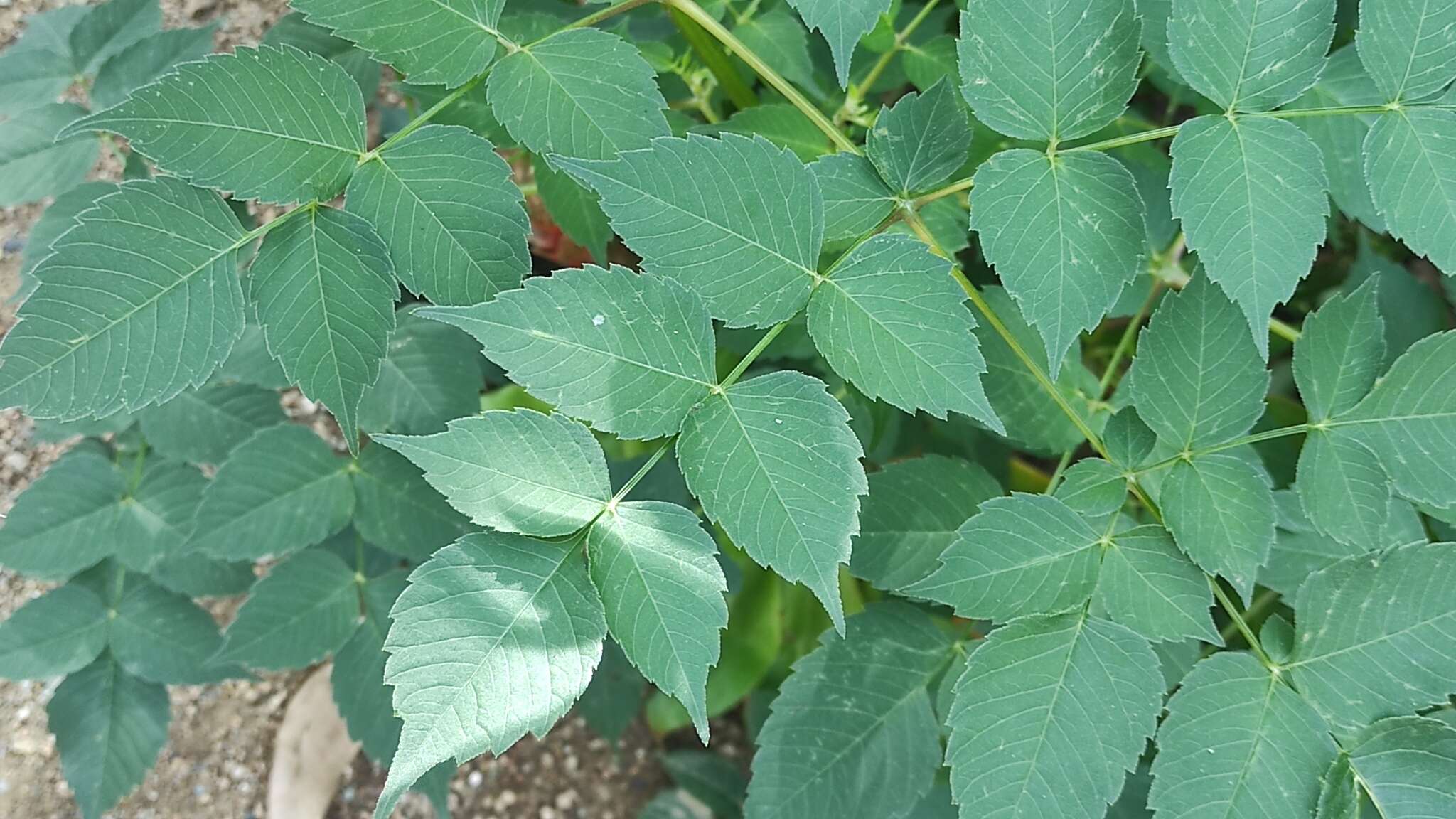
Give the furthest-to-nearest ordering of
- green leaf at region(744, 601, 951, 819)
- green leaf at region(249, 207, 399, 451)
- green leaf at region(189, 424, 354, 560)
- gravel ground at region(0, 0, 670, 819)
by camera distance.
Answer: gravel ground at region(0, 0, 670, 819) < green leaf at region(189, 424, 354, 560) < green leaf at region(744, 601, 951, 819) < green leaf at region(249, 207, 399, 451)

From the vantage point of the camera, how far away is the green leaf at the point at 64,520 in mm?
1336

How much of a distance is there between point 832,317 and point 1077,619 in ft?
1.22

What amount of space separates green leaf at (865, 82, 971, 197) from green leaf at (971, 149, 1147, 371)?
66mm

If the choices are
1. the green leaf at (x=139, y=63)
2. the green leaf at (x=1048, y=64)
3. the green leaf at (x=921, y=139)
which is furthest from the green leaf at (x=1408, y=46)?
the green leaf at (x=139, y=63)

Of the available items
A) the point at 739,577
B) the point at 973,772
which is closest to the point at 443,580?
the point at 973,772

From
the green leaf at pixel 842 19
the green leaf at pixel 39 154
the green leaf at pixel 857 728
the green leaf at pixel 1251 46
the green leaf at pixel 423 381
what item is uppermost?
the green leaf at pixel 1251 46

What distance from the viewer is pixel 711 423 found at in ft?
2.88

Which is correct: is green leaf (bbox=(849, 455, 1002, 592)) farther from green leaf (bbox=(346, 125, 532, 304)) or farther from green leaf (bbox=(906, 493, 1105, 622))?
green leaf (bbox=(346, 125, 532, 304))

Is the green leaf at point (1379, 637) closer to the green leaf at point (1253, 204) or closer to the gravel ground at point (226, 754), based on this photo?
the green leaf at point (1253, 204)

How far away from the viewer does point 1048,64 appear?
926 millimetres

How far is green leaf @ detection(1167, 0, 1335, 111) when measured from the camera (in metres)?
0.91

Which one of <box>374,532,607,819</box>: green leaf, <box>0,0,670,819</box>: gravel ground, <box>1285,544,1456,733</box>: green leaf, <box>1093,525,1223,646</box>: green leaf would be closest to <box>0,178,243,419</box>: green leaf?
<box>374,532,607,819</box>: green leaf

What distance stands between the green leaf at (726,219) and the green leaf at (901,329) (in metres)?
0.04

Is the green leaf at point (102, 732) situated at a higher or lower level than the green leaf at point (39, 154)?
lower
